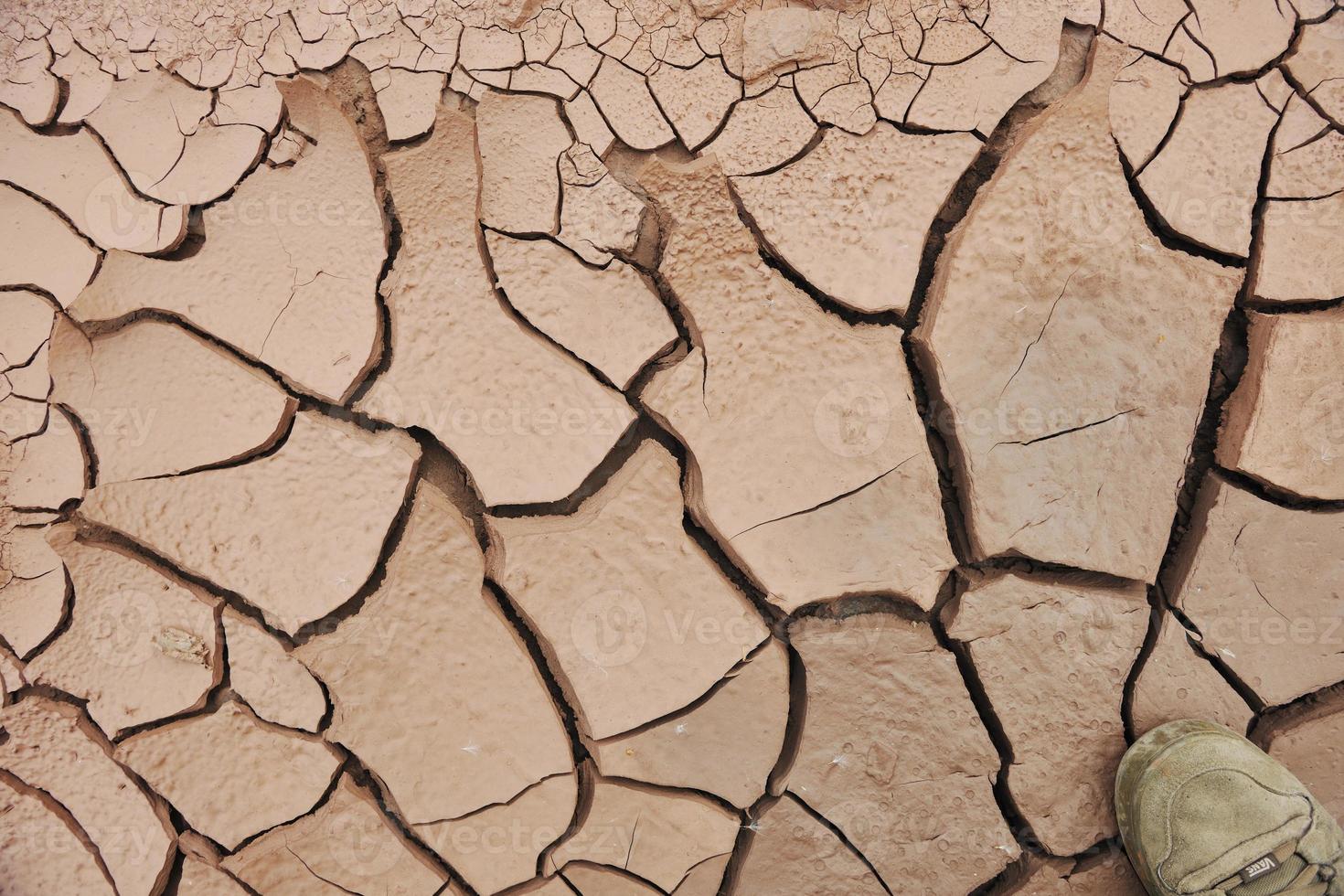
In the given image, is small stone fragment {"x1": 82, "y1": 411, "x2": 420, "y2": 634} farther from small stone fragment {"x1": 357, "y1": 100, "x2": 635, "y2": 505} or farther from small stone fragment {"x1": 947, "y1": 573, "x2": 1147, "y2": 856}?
small stone fragment {"x1": 947, "y1": 573, "x2": 1147, "y2": 856}

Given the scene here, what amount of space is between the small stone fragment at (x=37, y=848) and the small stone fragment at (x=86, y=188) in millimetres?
1239

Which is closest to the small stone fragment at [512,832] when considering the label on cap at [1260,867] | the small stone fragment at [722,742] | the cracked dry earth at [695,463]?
the cracked dry earth at [695,463]

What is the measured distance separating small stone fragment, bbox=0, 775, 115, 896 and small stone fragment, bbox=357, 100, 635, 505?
112cm

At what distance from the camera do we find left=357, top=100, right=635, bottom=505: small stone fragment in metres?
1.63

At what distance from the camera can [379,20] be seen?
177 centimetres

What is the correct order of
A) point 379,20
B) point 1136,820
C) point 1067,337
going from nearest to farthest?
point 1136,820 → point 1067,337 → point 379,20

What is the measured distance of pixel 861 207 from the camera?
1667 mm

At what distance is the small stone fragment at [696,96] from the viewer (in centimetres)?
171

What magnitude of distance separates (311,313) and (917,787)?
1.66 m

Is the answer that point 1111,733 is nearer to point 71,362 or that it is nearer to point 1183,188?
point 1183,188

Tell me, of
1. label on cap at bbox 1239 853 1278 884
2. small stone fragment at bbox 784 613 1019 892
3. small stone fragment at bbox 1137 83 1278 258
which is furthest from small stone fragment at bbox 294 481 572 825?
small stone fragment at bbox 1137 83 1278 258

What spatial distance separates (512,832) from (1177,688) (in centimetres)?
145

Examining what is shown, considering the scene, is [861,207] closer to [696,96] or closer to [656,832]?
[696,96]

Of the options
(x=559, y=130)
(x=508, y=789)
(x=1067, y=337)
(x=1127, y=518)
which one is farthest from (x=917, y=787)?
(x=559, y=130)
